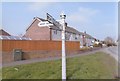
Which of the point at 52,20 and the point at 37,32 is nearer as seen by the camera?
the point at 52,20

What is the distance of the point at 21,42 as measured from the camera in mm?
23031

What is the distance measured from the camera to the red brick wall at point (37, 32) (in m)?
45.2

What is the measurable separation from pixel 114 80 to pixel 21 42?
563 inches

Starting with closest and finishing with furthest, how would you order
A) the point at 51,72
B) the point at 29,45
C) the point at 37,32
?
the point at 51,72 < the point at 29,45 < the point at 37,32

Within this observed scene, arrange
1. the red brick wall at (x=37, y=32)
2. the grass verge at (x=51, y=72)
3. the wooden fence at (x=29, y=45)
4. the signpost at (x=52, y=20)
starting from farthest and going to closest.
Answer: the red brick wall at (x=37, y=32)
the wooden fence at (x=29, y=45)
the grass verge at (x=51, y=72)
the signpost at (x=52, y=20)

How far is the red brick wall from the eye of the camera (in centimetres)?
4522

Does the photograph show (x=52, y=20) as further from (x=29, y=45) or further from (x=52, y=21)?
(x=29, y=45)

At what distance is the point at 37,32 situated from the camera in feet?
152

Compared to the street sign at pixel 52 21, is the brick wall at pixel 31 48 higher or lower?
lower

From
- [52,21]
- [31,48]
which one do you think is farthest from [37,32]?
[52,21]

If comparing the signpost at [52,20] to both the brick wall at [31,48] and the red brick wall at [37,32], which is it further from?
the red brick wall at [37,32]

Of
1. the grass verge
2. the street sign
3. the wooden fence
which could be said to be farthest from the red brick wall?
the street sign

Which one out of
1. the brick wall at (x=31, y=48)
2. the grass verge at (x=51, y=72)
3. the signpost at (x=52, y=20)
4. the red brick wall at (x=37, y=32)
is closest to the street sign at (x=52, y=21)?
the signpost at (x=52, y=20)

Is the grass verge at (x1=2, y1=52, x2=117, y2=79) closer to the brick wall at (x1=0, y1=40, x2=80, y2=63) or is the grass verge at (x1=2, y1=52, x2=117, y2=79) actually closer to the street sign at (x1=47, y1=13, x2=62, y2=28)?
the street sign at (x1=47, y1=13, x2=62, y2=28)
